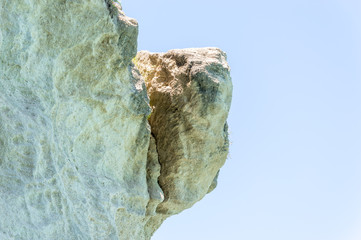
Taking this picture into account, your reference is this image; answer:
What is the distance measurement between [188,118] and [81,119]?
6.94 feet

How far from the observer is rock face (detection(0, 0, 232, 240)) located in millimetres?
7531

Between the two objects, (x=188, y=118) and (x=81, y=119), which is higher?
(x=81, y=119)

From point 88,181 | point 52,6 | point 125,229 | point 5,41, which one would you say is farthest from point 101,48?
point 125,229

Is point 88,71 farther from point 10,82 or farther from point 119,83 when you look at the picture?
point 10,82

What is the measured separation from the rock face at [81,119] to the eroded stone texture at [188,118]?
0.03 metres

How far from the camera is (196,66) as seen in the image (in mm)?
8961

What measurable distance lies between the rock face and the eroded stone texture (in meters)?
0.03

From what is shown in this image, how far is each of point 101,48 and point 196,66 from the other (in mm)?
2079

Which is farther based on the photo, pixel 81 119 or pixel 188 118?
pixel 188 118

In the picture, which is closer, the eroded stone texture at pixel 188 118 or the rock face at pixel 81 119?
the rock face at pixel 81 119

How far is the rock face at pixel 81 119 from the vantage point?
7.53m

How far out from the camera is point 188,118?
8.95 m

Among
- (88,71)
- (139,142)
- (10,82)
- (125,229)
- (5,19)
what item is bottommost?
(125,229)

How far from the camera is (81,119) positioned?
25.6 ft
